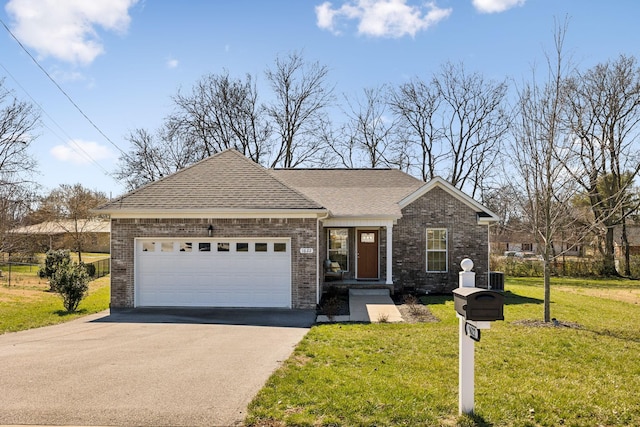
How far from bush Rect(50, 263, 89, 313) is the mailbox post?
39.5 feet

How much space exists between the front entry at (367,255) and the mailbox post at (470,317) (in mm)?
12751

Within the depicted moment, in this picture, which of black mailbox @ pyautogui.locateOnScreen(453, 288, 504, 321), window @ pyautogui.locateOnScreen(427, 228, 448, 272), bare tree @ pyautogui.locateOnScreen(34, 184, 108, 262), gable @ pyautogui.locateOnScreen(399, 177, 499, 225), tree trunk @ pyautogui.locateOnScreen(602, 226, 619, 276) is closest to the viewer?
black mailbox @ pyautogui.locateOnScreen(453, 288, 504, 321)

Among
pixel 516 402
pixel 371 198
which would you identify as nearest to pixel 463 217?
pixel 371 198

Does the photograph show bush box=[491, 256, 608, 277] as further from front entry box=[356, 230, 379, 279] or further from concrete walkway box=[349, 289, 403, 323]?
concrete walkway box=[349, 289, 403, 323]

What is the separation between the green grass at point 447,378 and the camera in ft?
16.3

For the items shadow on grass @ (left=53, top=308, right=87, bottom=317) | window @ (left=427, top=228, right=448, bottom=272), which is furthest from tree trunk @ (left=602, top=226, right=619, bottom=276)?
shadow on grass @ (left=53, top=308, right=87, bottom=317)

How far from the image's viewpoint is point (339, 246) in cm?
1805

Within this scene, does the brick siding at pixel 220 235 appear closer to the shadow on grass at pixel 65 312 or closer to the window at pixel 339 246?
the shadow on grass at pixel 65 312

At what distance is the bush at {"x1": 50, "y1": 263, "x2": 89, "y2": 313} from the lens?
13.0 m

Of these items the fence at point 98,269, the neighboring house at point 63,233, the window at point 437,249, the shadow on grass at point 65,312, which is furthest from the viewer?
the neighboring house at point 63,233

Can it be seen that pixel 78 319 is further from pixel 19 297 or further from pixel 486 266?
pixel 486 266

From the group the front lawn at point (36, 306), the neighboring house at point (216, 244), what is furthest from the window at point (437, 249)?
the front lawn at point (36, 306)

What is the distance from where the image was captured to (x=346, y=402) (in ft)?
17.3

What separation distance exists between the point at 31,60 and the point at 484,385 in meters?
14.6
